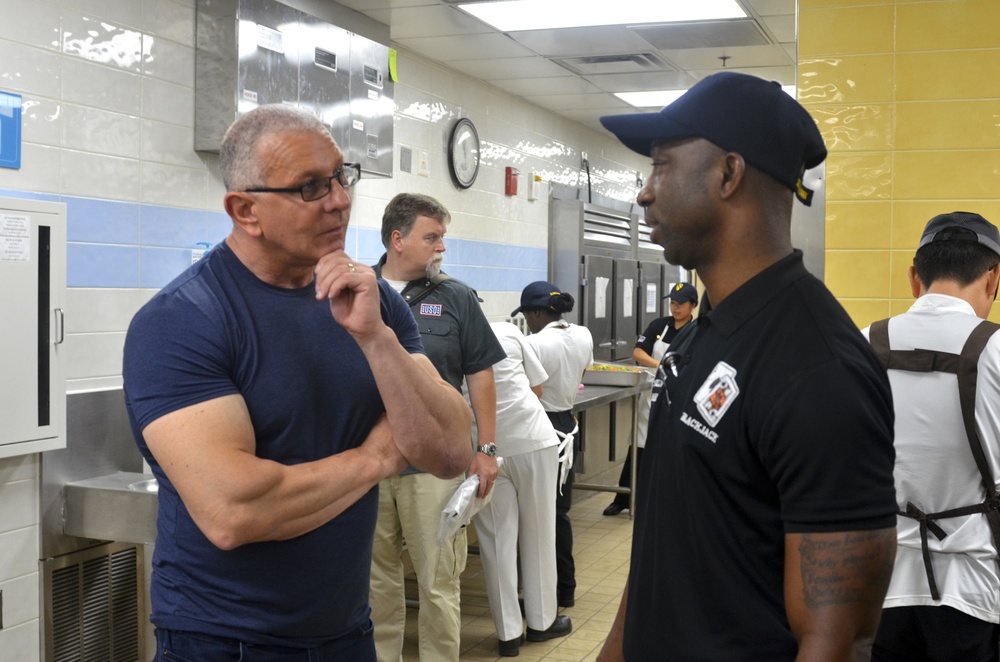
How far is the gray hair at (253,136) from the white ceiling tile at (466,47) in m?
4.27

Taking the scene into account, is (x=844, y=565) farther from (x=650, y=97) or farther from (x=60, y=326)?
(x=650, y=97)

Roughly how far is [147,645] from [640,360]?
411 cm

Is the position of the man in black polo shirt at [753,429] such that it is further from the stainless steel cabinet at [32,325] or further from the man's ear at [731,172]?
the stainless steel cabinet at [32,325]

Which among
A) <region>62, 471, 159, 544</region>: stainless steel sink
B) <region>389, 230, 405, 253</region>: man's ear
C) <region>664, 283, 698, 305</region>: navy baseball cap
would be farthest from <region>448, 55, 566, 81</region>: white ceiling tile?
<region>62, 471, 159, 544</region>: stainless steel sink

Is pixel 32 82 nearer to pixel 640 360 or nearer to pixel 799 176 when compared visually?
pixel 799 176

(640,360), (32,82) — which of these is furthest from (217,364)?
(640,360)

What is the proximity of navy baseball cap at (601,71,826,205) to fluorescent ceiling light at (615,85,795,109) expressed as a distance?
6.44m

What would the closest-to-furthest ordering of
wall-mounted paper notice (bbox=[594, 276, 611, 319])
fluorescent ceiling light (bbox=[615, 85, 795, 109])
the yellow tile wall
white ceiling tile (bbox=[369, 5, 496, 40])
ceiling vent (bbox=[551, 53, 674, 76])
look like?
the yellow tile wall
white ceiling tile (bbox=[369, 5, 496, 40])
ceiling vent (bbox=[551, 53, 674, 76])
fluorescent ceiling light (bbox=[615, 85, 795, 109])
wall-mounted paper notice (bbox=[594, 276, 611, 319])

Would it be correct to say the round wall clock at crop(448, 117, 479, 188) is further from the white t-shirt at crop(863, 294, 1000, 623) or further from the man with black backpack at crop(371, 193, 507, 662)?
the white t-shirt at crop(863, 294, 1000, 623)

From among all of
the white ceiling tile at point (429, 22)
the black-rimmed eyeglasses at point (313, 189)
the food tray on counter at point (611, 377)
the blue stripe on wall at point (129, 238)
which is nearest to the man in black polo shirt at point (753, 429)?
the black-rimmed eyeglasses at point (313, 189)

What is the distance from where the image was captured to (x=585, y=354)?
505cm

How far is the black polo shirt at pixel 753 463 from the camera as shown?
1.17m

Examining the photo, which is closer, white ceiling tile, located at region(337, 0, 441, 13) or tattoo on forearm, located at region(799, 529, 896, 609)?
tattoo on forearm, located at region(799, 529, 896, 609)

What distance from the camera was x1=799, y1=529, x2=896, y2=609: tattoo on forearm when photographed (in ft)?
3.84
